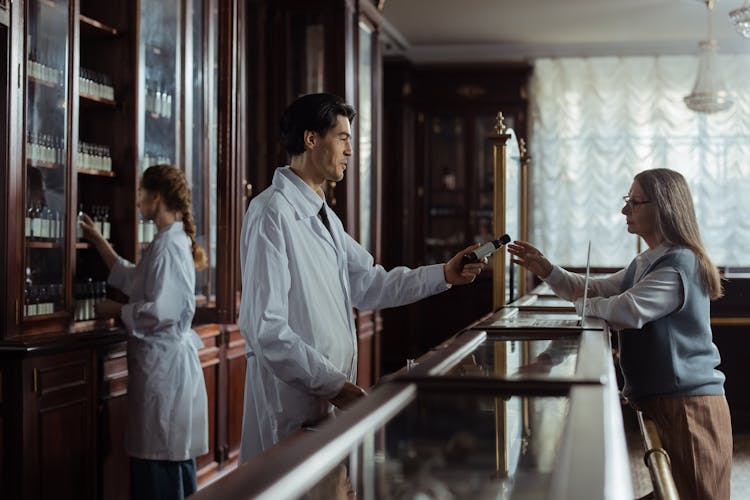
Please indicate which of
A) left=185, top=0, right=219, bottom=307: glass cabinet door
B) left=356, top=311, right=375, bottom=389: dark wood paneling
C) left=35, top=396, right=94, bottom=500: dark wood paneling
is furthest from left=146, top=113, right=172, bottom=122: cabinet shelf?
left=356, top=311, right=375, bottom=389: dark wood paneling

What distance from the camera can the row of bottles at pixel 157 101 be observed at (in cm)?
466

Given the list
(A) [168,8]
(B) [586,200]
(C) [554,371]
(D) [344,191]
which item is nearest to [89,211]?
(A) [168,8]

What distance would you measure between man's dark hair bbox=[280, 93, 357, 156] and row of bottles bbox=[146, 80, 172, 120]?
2111 mm

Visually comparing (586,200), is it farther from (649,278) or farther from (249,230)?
(249,230)

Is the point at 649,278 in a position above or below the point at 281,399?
above

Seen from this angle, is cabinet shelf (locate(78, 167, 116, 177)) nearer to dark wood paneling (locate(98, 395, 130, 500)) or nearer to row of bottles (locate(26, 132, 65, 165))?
row of bottles (locate(26, 132, 65, 165))

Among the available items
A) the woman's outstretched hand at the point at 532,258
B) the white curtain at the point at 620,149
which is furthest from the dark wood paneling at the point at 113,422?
the white curtain at the point at 620,149

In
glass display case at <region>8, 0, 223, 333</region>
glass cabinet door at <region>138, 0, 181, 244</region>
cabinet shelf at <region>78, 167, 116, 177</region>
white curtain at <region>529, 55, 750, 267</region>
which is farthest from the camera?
white curtain at <region>529, 55, 750, 267</region>

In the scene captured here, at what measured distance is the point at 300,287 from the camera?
2520mm

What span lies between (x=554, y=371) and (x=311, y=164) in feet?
3.72

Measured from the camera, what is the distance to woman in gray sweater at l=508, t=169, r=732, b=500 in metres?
2.88

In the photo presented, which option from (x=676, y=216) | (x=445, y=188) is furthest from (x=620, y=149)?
(x=676, y=216)

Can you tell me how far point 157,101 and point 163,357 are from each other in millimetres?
1442

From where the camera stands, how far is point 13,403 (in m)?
→ 3.37
